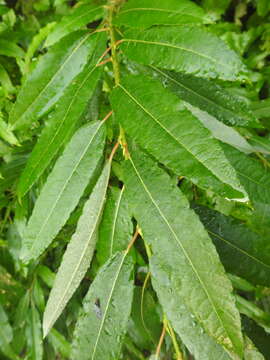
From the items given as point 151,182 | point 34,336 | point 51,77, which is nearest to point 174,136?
point 151,182

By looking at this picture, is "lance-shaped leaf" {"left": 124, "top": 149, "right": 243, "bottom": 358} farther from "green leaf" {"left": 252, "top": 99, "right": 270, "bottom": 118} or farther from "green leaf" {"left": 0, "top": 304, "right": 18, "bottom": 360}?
"green leaf" {"left": 0, "top": 304, "right": 18, "bottom": 360}

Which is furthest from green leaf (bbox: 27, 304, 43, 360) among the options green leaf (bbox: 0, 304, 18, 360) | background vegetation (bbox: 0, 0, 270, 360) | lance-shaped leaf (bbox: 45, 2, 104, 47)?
lance-shaped leaf (bbox: 45, 2, 104, 47)

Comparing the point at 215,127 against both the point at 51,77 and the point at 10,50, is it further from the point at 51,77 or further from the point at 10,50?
the point at 10,50

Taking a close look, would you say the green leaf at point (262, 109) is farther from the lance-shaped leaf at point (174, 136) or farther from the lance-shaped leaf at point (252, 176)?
A: the lance-shaped leaf at point (174, 136)

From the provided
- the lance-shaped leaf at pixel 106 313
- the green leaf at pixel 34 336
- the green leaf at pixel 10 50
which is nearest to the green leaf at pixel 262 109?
the lance-shaped leaf at pixel 106 313

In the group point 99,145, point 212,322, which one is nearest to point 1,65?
point 99,145
